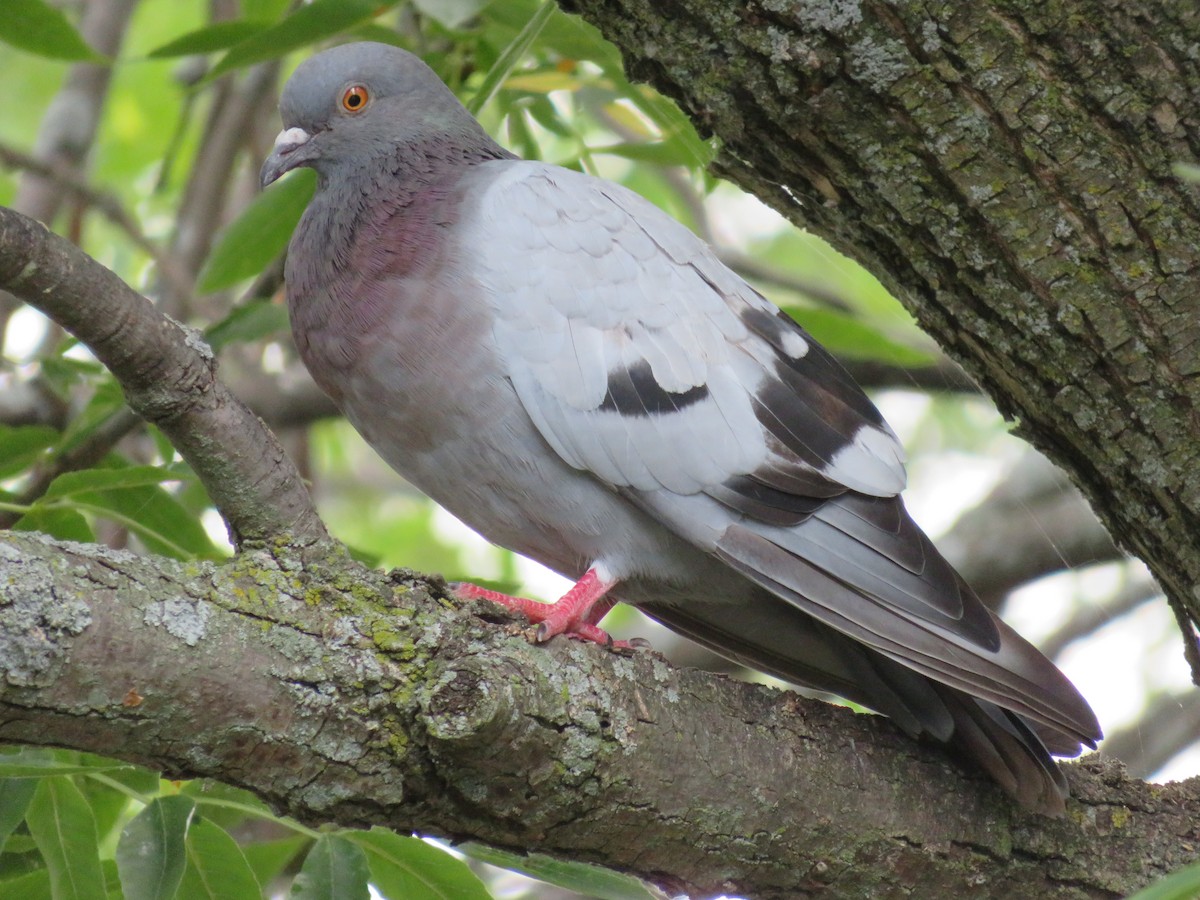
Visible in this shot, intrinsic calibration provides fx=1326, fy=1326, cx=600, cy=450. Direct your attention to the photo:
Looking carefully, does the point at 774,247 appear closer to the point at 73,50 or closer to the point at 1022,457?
the point at 1022,457

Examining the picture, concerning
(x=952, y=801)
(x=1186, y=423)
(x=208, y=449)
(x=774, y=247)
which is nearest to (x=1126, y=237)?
(x=1186, y=423)

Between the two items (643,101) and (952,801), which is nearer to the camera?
(952,801)

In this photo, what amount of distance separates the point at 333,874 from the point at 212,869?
26cm

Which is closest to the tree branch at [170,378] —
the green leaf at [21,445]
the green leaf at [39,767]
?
the green leaf at [39,767]

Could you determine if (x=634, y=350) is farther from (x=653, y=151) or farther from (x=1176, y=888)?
(x=1176, y=888)

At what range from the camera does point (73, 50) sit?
3.59 m

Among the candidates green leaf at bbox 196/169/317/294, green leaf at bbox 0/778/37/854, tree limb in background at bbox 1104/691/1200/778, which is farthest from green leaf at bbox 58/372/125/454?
tree limb in background at bbox 1104/691/1200/778

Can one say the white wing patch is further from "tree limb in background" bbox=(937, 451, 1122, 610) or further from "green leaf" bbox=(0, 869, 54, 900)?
"tree limb in background" bbox=(937, 451, 1122, 610)

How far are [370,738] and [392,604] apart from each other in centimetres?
26

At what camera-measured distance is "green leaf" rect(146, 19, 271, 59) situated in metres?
3.68

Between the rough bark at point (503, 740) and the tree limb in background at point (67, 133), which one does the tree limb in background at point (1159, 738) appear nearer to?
the rough bark at point (503, 740)

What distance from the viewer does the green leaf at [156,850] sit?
244cm

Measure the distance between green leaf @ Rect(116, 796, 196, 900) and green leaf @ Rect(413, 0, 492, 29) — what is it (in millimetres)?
2082

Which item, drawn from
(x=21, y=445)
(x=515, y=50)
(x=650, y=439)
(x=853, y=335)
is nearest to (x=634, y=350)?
(x=650, y=439)
